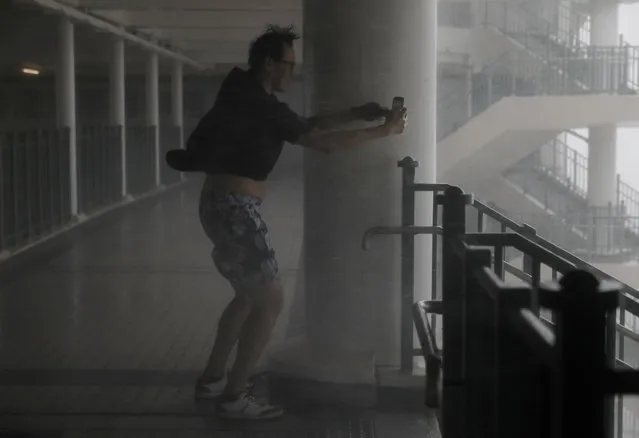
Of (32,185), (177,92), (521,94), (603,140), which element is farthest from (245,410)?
(177,92)

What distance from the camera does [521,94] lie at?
9633mm

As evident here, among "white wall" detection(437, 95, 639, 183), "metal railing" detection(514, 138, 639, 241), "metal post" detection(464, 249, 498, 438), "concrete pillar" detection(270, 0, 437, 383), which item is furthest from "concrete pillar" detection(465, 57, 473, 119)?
"metal post" detection(464, 249, 498, 438)

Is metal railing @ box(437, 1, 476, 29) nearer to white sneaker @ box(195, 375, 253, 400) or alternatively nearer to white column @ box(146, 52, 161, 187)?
white column @ box(146, 52, 161, 187)

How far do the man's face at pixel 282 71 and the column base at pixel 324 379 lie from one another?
875 millimetres

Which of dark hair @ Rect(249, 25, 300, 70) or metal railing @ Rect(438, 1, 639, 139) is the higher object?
metal railing @ Rect(438, 1, 639, 139)

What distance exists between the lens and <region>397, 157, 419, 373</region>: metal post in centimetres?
312

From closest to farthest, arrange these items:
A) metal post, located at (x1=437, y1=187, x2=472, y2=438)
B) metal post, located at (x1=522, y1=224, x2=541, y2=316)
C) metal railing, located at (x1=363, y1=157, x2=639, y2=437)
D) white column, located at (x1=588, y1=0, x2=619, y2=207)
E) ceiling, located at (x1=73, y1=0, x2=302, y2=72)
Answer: metal post, located at (x1=522, y1=224, x2=541, y2=316)
metal railing, located at (x1=363, y1=157, x2=639, y2=437)
metal post, located at (x1=437, y1=187, x2=472, y2=438)
white column, located at (x1=588, y1=0, x2=619, y2=207)
ceiling, located at (x1=73, y1=0, x2=302, y2=72)

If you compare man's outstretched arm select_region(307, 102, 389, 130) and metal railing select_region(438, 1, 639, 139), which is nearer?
man's outstretched arm select_region(307, 102, 389, 130)

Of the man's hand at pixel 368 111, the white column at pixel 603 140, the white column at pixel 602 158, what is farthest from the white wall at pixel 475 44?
the man's hand at pixel 368 111

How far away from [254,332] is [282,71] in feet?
2.33

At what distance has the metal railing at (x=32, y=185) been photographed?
629 cm

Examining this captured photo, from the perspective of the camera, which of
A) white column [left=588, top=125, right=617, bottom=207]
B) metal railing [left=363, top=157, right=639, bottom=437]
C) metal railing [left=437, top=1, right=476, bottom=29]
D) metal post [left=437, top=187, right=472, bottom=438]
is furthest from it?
metal railing [left=437, top=1, right=476, bottom=29]

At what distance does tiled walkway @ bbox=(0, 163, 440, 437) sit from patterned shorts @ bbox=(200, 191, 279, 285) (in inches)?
17.0

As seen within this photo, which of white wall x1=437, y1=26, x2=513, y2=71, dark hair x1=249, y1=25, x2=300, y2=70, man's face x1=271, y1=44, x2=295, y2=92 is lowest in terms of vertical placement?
man's face x1=271, y1=44, x2=295, y2=92
